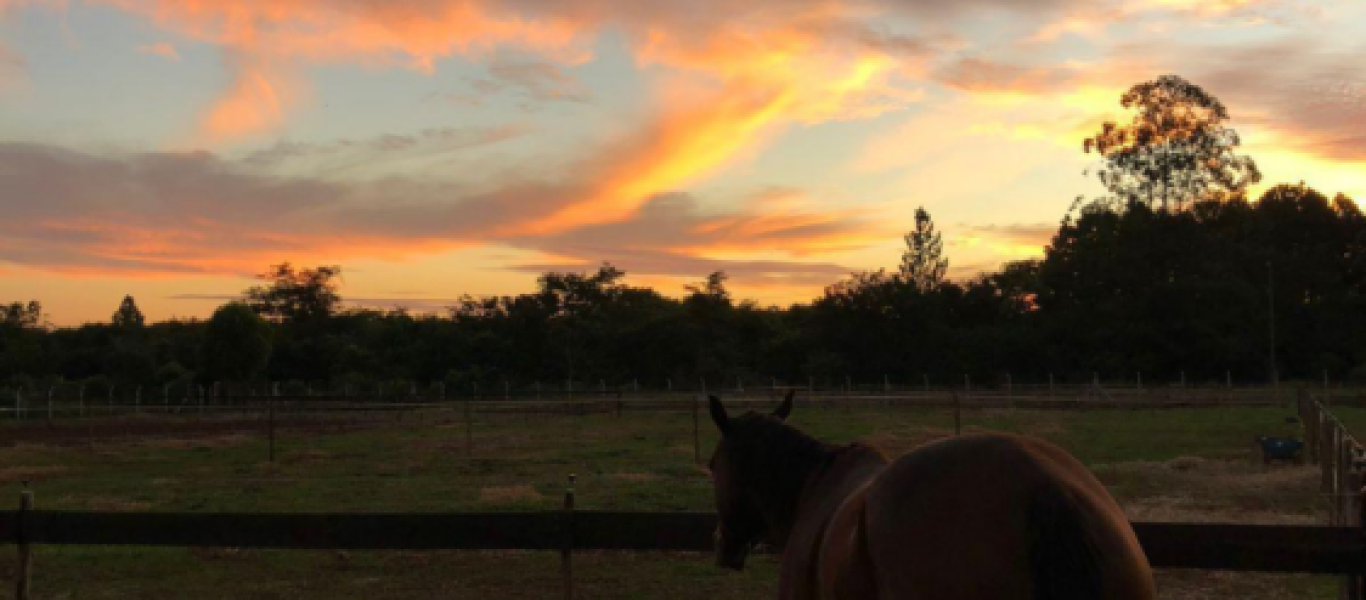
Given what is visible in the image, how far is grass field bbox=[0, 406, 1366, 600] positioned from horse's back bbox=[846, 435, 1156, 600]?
8.84 feet

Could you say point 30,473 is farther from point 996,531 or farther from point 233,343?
point 233,343

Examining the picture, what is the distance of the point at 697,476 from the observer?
18.0 metres

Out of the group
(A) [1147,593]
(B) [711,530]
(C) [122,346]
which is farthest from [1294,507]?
(C) [122,346]

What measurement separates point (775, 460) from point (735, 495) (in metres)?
0.29

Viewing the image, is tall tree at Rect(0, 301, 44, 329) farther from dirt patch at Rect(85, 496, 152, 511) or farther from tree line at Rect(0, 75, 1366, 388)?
dirt patch at Rect(85, 496, 152, 511)

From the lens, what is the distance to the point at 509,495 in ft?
50.2

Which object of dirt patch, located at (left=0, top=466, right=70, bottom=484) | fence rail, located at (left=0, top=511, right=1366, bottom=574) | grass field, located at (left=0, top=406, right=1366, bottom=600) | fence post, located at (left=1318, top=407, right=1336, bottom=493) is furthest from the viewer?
dirt patch, located at (left=0, top=466, right=70, bottom=484)

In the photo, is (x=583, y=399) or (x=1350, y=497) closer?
(x=1350, y=497)

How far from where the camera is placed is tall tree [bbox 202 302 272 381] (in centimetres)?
5847

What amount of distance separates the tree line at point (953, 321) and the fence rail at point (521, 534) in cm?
5384

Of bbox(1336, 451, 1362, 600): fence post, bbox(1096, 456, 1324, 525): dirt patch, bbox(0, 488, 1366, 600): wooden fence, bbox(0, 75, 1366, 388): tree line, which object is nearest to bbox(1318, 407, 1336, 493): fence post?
bbox(1096, 456, 1324, 525): dirt patch

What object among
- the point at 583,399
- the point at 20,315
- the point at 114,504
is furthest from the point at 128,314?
the point at 114,504

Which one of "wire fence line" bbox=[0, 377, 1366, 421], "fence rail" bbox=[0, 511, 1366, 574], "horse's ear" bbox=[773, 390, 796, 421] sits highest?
"horse's ear" bbox=[773, 390, 796, 421]

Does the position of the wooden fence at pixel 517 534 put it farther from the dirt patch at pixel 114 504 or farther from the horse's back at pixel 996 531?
the dirt patch at pixel 114 504
